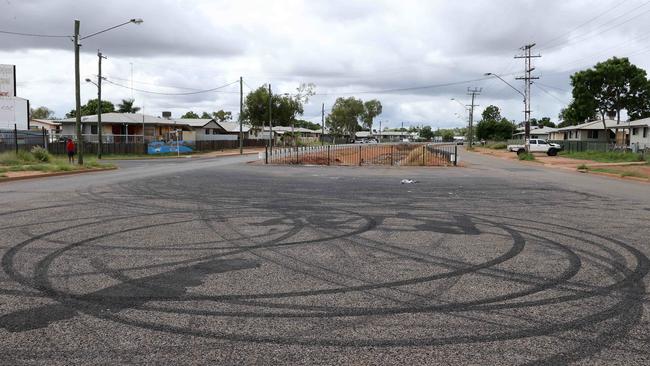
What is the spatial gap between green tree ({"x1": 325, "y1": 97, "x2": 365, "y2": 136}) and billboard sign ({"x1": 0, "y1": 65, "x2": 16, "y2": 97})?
127 metres

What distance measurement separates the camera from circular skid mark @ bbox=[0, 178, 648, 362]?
4.76 metres

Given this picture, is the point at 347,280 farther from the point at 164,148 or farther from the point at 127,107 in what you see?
the point at 127,107

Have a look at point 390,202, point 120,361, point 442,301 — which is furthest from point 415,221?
point 120,361

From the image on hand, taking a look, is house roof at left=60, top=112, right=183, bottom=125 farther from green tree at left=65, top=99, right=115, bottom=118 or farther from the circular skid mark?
the circular skid mark

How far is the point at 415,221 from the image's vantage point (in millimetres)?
10938

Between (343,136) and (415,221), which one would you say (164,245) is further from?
(343,136)

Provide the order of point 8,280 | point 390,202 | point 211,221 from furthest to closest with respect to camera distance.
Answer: point 390,202 < point 211,221 < point 8,280

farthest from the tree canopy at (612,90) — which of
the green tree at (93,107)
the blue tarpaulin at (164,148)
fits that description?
the green tree at (93,107)

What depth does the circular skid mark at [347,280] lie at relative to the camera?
187 inches

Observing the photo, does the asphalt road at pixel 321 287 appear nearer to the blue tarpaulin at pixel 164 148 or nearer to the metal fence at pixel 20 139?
the metal fence at pixel 20 139

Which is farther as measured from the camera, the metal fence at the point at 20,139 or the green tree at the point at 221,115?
the green tree at the point at 221,115

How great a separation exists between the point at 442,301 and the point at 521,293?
0.94m

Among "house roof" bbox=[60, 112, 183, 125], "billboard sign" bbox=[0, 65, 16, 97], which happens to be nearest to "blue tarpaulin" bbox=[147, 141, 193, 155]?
"house roof" bbox=[60, 112, 183, 125]

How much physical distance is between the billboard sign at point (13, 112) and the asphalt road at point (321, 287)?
37.0 meters
